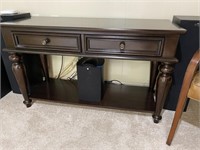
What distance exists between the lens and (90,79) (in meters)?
1.30

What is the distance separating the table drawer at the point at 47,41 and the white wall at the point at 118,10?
17.8 inches

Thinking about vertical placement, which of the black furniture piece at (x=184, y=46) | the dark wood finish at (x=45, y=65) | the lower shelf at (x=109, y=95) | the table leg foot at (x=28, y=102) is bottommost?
the table leg foot at (x=28, y=102)

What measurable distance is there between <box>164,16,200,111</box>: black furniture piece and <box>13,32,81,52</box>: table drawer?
0.68 metres

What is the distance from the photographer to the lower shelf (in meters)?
1.34

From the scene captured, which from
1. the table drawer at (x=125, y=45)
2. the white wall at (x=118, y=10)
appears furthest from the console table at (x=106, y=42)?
the white wall at (x=118, y=10)

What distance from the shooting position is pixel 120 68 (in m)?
1.59

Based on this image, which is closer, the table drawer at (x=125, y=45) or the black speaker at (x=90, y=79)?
the table drawer at (x=125, y=45)

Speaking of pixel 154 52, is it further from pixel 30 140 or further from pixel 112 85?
pixel 30 140

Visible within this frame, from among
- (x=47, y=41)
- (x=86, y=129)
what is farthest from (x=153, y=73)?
(x=47, y=41)

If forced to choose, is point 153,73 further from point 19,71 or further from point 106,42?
point 19,71

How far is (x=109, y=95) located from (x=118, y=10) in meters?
0.69

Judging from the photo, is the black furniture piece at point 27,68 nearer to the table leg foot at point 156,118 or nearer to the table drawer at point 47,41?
the table drawer at point 47,41

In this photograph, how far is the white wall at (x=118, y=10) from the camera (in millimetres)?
1289

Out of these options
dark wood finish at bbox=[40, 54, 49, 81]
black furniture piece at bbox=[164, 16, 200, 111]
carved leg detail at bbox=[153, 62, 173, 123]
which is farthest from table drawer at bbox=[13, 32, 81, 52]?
black furniture piece at bbox=[164, 16, 200, 111]
